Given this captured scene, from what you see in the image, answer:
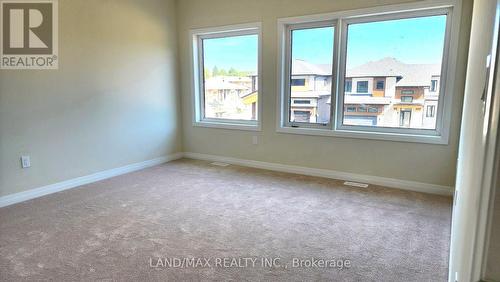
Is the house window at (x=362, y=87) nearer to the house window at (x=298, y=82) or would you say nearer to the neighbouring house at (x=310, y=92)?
the neighbouring house at (x=310, y=92)

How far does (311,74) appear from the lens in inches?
166

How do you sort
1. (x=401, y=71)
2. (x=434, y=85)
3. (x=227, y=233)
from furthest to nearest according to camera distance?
(x=401, y=71), (x=434, y=85), (x=227, y=233)

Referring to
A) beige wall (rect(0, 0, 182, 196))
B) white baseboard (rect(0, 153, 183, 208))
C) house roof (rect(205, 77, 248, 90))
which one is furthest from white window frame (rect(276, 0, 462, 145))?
white baseboard (rect(0, 153, 183, 208))

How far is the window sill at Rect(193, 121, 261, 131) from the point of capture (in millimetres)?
4650

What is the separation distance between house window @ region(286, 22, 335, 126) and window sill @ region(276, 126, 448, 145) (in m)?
0.13

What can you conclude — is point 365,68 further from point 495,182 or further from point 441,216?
point 495,182

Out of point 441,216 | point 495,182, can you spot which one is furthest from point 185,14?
point 495,182

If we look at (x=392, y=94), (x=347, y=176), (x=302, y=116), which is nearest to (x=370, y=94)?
(x=392, y=94)

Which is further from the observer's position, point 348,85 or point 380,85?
point 348,85

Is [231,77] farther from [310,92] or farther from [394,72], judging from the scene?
[394,72]

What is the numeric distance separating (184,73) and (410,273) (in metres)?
4.16

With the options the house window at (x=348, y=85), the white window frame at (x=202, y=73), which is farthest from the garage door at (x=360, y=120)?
the white window frame at (x=202, y=73)

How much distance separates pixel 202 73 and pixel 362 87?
98.6 inches

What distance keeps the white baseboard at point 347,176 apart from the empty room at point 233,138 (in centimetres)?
2
